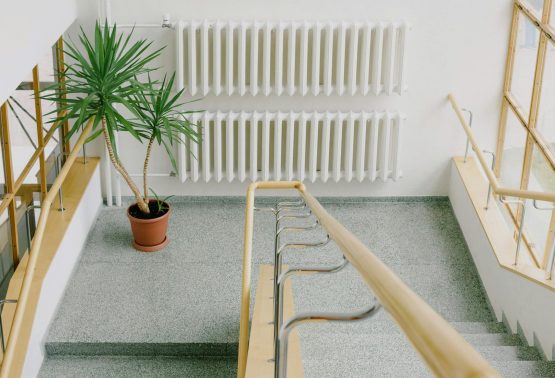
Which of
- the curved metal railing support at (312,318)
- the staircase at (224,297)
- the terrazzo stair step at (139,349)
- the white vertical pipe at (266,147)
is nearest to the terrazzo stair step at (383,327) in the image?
the staircase at (224,297)

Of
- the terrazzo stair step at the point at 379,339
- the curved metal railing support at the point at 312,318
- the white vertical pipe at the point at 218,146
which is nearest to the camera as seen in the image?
the curved metal railing support at the point at 312,318

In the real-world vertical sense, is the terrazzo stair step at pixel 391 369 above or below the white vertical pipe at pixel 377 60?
below

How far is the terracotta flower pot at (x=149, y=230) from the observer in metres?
6.76

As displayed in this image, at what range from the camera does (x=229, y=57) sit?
709 centimetres

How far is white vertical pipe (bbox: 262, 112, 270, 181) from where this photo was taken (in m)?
7.27

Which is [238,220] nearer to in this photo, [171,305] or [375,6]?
[171,305]

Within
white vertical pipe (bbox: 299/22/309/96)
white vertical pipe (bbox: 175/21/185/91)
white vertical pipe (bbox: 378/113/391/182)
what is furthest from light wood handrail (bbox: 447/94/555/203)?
white vertical pipe (bbox: 175/21/185/91)

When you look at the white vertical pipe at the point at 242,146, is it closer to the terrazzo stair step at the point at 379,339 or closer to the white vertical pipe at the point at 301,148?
the white vertical pipe at the point at 301,148

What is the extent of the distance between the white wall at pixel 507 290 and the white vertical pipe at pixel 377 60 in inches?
42.1

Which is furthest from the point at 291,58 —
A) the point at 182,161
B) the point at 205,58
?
the point at 182,161

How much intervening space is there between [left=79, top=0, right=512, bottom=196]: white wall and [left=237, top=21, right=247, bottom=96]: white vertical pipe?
203mm

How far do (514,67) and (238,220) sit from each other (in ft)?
9.08

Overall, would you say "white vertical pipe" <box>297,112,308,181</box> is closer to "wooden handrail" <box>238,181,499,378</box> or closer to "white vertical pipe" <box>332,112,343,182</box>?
"white vertical pipe" <box>332,112,343,182</box>

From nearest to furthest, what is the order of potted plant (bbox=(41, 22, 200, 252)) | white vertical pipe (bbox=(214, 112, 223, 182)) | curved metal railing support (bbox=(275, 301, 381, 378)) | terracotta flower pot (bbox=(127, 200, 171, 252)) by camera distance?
curved metal railing support (bbox=(275, 301, 381, 378)), potted plant (bbox=(41, 22, 200, 252)), terracotta flower pot (bbox=(127, 200, 171, 252)), white vertical pipe (bbox=(214, 112, 223, 182))
